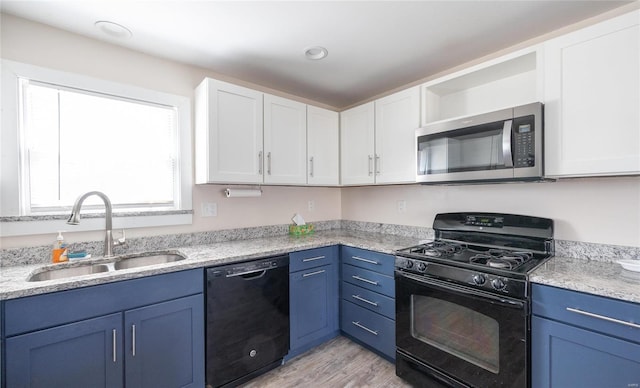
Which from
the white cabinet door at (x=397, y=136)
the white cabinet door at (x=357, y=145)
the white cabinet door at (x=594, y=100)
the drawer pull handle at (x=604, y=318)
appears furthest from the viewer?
the white cabinet door at (x=357, y=145)

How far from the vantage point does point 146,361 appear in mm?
1482

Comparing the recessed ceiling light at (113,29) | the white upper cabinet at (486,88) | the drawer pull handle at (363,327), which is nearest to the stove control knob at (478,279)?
the drawer pull handle at (363,327)

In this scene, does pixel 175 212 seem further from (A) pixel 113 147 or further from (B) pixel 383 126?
(B) pixel 383 126

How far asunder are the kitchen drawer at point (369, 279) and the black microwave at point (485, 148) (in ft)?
2.64

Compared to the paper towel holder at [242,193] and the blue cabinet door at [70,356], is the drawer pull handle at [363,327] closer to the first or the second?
the paper towel holder at [242,193]

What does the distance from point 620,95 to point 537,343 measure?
1.31m

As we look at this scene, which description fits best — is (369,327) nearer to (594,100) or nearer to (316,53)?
(594,100)

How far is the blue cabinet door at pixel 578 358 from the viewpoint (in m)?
1.14

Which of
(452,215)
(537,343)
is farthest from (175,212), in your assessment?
(537,343)

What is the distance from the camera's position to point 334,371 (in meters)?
2.00

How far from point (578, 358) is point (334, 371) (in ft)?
4.68

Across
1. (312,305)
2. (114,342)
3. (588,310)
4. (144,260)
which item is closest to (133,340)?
(114,342)

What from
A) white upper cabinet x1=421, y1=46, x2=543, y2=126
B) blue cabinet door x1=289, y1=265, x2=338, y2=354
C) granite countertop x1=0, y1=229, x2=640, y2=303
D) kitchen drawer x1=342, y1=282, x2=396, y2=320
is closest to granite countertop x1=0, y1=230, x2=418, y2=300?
granite countertop x1=0, y1=229, x2=640, y2=303

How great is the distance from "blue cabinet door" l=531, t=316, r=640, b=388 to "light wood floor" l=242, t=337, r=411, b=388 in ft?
2.86
